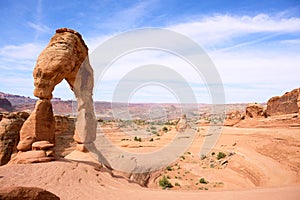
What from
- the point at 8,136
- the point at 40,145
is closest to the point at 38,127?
the point at 40,145

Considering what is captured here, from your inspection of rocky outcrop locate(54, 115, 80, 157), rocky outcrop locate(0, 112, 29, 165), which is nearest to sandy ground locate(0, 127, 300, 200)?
rocky outcrop locate(0, 112, 29, 165)

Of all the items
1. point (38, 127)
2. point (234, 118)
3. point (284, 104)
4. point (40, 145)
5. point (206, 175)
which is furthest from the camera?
point (234, 118)

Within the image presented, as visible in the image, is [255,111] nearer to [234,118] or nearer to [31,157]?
[234,118]

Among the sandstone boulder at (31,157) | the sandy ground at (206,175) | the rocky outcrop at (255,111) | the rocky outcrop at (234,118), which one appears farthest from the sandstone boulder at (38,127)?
the rocky outcrop at (234,118)

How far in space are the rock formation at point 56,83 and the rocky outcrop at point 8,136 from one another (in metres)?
4.48

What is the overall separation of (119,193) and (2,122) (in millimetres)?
10902

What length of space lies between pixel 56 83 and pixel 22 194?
359 inches

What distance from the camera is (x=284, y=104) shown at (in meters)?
29.4

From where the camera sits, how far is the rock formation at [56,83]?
10992 mm

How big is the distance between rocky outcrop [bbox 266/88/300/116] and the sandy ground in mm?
7650

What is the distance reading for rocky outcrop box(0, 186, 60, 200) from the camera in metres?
3.27

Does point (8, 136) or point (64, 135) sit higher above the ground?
point (8, 136)

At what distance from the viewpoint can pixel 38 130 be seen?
11016 mm

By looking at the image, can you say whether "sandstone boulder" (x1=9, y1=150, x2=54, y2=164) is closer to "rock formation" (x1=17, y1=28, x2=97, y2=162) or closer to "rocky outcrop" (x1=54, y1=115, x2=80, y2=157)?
"rock formation" (x1=17, y1=28, x2=97, y2=162)
